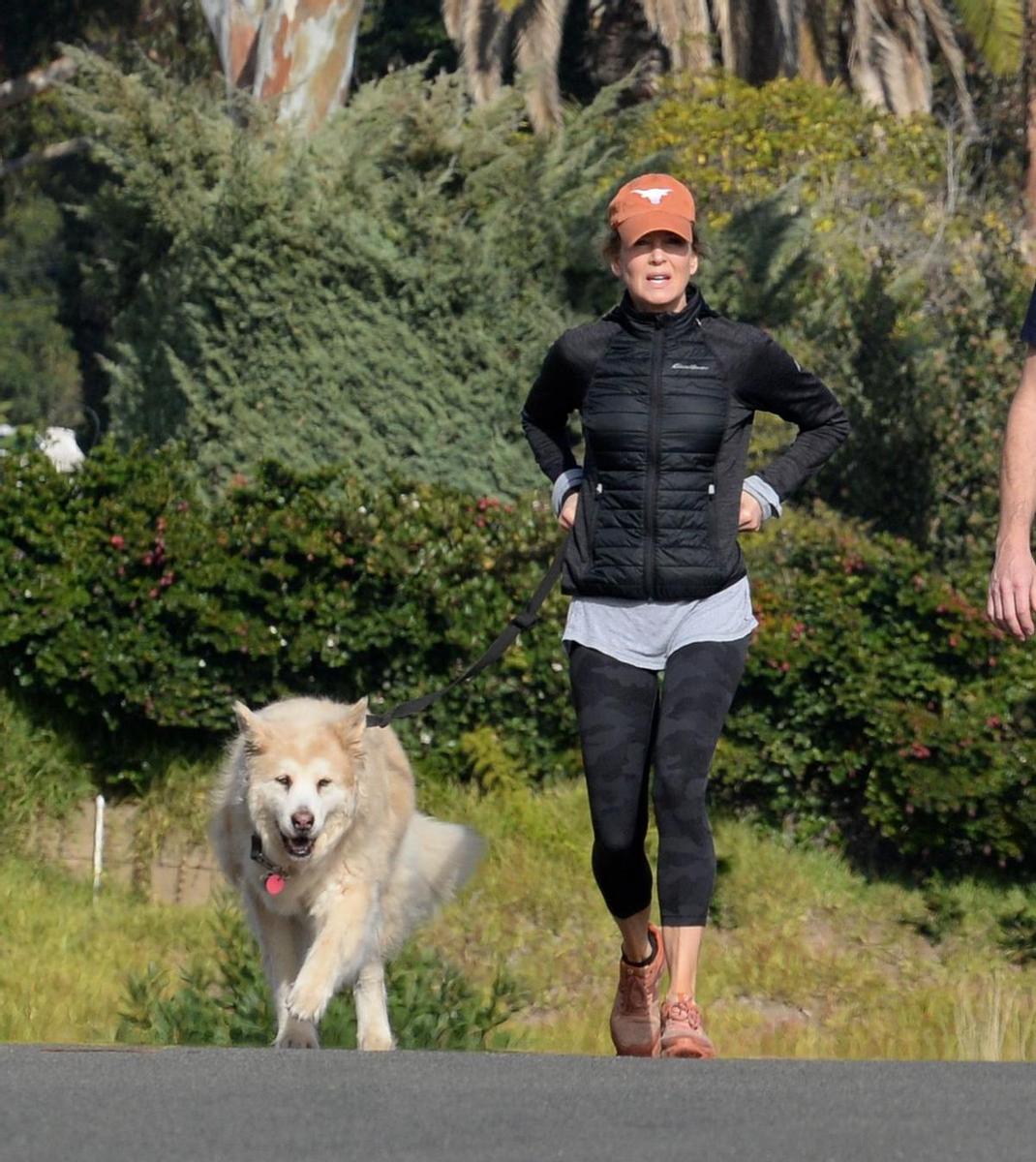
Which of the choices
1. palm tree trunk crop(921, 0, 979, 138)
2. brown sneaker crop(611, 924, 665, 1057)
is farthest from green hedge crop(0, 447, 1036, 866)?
palm tree trunk crop(921, 0, 979, 138)

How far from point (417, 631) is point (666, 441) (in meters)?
5.99

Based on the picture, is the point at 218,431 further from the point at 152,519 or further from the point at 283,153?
the point at 152,519

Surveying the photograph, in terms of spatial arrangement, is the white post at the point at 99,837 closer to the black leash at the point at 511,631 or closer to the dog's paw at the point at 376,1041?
the dog's paw at the point at 376,1041

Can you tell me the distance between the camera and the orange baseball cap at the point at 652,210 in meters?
5.79

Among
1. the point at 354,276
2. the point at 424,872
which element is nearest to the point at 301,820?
the point at 424,872

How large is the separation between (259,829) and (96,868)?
5.08 metres

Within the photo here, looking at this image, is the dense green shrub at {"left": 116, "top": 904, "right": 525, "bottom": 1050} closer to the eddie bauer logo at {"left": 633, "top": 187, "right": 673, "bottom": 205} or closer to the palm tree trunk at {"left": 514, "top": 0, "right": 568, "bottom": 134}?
the eddie bauer logo at {"left": 633, "top": 187, "right": 673, "bottom": 205}

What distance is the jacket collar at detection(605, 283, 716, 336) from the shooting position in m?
5.81

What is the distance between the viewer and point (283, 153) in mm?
14859

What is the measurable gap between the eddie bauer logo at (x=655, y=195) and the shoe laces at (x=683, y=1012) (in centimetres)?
199

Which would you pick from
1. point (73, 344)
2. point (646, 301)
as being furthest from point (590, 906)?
point (73, 344)

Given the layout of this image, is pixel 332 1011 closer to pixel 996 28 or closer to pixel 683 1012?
pixel 683 1012

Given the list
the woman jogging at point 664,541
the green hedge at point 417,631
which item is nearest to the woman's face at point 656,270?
the woman jogging at point 664,541

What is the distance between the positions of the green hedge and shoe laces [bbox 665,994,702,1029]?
5.69 metres
